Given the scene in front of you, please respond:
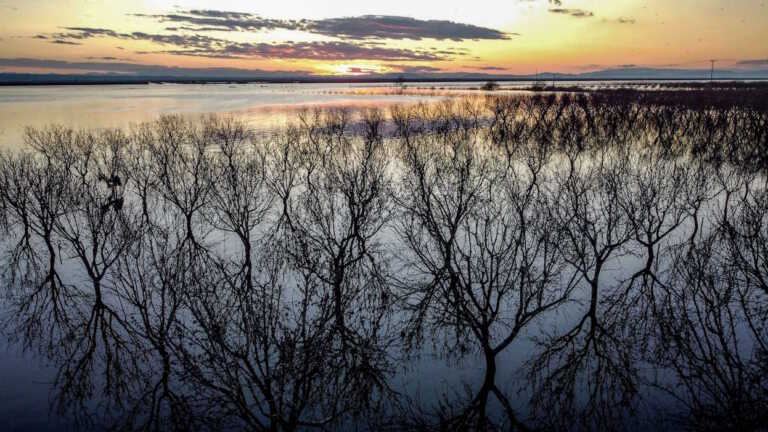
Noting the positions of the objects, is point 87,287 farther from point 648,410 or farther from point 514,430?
point 648,410

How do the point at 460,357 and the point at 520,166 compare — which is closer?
the point at 460,357

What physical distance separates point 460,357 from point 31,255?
29.8m

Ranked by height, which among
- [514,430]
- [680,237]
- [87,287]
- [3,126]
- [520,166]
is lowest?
[514,430]

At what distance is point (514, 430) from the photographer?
60.3 ft

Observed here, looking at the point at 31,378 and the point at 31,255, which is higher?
the point at 31,255

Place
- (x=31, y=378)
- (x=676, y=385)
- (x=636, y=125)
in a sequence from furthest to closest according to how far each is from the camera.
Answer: (x=636, y=125)
(x=31, y=378)
(x=676, y=385)

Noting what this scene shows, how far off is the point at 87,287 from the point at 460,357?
2268 cm

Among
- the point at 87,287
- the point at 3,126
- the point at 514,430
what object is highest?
the point at 3,126

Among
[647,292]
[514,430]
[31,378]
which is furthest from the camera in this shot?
[647,292]

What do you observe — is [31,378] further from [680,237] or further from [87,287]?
[680,237]

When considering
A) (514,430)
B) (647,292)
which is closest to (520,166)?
(647,292)

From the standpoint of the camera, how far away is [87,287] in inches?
1185

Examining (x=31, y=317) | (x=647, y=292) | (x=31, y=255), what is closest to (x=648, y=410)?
(x=647, y=292)

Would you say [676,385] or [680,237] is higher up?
[680,237]
